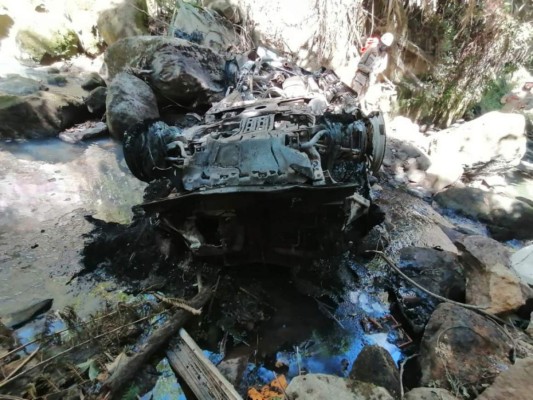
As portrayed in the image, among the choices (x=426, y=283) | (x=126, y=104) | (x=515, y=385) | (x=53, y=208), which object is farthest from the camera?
(x=126, y=104)

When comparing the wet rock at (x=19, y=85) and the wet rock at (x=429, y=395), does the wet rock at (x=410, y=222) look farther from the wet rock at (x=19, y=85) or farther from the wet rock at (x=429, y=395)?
the wet rock at (x=19, y=85)

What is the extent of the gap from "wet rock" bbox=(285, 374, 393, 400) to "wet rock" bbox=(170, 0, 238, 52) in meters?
8.79

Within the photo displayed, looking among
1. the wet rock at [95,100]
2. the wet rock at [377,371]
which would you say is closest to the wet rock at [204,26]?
the wet rock at [95,100]

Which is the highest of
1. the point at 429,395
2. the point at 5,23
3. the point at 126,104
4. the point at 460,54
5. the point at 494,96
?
the point at 460,54

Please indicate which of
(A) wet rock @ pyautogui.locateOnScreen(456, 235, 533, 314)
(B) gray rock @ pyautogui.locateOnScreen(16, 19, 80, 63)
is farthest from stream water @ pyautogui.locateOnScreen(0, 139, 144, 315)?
(B) gray rock @ pyautogui.locateOnScreen(16, 19, 80, 63)

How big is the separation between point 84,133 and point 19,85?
304 centimetres

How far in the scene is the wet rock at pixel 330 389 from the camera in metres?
2.00

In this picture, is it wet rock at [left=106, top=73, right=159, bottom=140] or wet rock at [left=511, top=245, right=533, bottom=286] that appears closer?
wet rock at [left=511, top=245, right=533, bottom=286]

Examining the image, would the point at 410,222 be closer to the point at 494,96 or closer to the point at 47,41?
the point at 494,96

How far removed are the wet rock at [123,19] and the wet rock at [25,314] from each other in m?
8.60

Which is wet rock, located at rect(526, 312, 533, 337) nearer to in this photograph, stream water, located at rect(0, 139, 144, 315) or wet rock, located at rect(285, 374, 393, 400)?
wet rock, located at rect(285, 374, 393, 400)

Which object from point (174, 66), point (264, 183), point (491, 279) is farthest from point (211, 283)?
point (174, 66)

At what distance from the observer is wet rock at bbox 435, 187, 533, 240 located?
17.2 feet

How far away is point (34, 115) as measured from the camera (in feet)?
20.6
